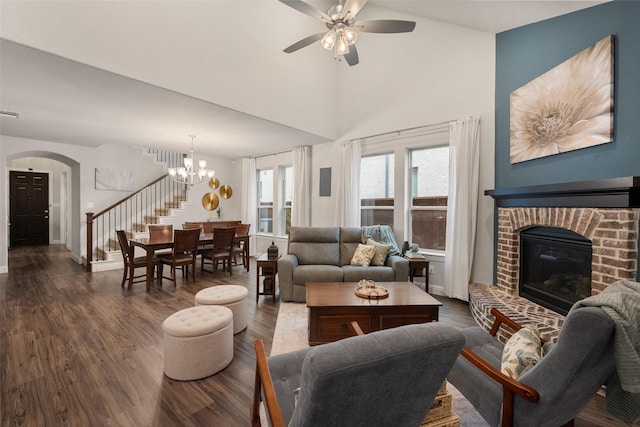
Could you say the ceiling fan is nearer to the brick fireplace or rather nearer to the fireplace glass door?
the brick fireplace

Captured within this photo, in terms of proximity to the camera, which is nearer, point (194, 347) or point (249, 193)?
point (194, 347)

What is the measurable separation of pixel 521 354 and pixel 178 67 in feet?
13.2

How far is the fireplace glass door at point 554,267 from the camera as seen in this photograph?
8.37 feet

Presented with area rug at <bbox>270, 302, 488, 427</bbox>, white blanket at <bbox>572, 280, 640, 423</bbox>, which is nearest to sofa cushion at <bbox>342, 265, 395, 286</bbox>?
area rug at <bbox>270, 302, 488, 427</bbox>

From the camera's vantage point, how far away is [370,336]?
87cm

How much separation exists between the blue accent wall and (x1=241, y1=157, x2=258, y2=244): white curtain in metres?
5.50

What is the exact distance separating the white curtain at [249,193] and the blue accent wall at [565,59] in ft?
18.0

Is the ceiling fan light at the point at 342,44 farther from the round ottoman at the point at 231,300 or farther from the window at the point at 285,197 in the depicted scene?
the window at the point at 285,197

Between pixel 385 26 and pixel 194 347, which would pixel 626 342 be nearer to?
pixel 194 347

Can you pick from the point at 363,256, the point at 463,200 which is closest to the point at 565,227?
the point at 463,200

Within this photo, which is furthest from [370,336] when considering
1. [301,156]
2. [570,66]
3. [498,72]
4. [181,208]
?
[181,208]

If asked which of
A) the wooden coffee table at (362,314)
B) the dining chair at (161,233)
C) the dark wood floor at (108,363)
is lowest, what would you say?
the dark wood floor at (108,363)

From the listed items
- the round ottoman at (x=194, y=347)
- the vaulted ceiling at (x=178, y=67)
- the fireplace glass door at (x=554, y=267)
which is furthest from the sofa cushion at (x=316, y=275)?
the vaulted ceiling at (x=178, y=67)

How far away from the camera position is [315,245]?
4172 mm
